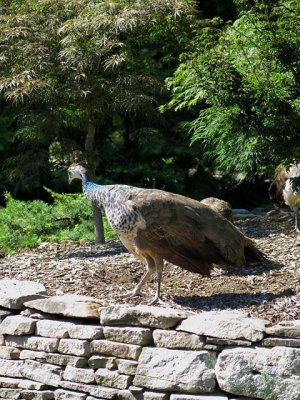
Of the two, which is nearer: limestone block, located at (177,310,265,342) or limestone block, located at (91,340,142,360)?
limestone block, located at (177,310,265,342)

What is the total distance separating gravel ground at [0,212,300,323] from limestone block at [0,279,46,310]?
0.37 m

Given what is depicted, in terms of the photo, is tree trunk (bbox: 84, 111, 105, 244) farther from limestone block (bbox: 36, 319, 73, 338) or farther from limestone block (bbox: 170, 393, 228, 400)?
limestone block (bbox: 170, 393, 228, 400)

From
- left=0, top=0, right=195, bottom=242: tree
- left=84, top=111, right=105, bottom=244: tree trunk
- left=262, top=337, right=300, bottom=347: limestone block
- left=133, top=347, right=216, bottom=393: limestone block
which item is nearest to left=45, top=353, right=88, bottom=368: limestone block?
left=133, top=347, right=216, bottom=393: limestone block

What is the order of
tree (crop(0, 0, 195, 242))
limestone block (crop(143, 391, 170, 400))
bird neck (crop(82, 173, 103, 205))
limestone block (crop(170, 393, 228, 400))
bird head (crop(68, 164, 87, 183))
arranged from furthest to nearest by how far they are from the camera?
tree (crop(0, 0, 195, 242)), bird head (crop(68, 164, 87, 183)), bird neck (crop(82, 173, 103, 205)), limestone block (crop(143, 391, 170, 400)), limestone block (crop(170, 393, 228, 400))

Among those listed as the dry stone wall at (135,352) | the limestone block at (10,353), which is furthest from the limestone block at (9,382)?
the limestone block at (10,353)

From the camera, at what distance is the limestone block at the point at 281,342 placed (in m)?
4.52

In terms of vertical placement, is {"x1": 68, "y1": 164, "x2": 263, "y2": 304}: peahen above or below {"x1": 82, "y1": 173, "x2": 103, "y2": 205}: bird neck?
below

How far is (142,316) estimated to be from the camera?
5113mm

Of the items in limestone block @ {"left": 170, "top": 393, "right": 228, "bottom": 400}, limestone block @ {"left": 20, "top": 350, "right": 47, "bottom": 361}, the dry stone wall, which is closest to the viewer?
the dry stone wall

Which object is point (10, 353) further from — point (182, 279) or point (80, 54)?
point (80, 54)

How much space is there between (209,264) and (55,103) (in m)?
2.85

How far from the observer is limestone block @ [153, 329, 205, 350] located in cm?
486

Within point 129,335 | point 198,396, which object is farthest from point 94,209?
point 198,396

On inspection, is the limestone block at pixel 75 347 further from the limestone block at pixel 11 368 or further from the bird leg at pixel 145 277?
the bird leg at pixel 145 277
